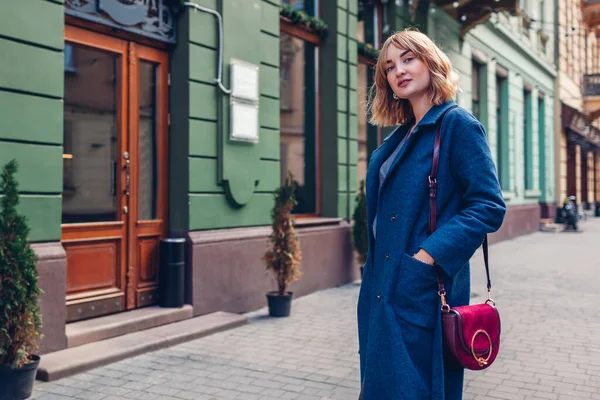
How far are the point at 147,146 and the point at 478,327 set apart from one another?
5.12 meters

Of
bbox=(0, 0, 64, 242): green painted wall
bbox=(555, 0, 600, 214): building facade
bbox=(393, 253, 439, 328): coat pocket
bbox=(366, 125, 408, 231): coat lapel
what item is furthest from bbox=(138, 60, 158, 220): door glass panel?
bbox=(555, 0, 600, 214): building facade

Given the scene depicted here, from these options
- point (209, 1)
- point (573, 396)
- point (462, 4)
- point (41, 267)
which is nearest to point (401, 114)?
point (573, 396)

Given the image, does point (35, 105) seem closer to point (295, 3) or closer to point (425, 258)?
point (425, 258)

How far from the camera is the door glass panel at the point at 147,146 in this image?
21.5 feet

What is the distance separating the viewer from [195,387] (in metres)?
4.53

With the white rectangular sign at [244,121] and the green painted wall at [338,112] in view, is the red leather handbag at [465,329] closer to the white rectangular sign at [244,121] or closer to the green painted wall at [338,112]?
the white rectangular sign at [244,121]

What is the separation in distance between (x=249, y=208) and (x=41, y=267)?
289cm

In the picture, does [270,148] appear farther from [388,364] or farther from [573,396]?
[388,364]

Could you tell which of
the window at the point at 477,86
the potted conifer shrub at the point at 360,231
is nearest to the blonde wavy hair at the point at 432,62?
the potted conifer shrub at the point at 360,231

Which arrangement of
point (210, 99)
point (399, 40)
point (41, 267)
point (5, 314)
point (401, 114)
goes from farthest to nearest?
point (210, 99)
point (41, 267)
point (5, 314)
point (401, 114)
point (399, 40)

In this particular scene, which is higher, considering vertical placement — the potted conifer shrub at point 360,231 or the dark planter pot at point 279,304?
the potted conifer shrub at point 360,231

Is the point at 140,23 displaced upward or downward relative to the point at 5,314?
upward

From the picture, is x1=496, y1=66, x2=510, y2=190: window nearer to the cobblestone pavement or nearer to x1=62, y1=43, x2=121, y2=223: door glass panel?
the cobblestone pavement

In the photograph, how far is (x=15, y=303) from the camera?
4.16 meters
